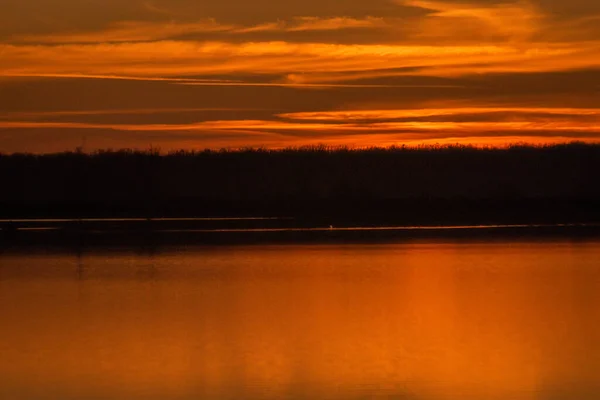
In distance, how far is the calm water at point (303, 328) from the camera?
10.2 metres

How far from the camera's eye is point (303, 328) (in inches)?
522

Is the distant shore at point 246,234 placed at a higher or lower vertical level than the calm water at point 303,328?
lower

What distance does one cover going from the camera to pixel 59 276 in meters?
19.2

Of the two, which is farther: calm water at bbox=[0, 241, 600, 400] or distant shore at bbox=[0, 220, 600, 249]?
distant shore at bbox=[0, 220, 600, 249]

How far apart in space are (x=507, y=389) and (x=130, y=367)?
3329 mm

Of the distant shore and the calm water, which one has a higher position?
the calm water

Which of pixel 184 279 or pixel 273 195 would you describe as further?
pixel 273 195

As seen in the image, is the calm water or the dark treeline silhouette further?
the dark treeline silhouette

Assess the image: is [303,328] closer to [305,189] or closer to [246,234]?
[246,234]

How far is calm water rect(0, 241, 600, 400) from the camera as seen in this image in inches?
400

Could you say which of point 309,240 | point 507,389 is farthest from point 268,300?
point 309,240

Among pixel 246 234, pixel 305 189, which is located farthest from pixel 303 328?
pixel 305 189

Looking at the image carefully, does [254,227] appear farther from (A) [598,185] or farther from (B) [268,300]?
(A) [598,185]

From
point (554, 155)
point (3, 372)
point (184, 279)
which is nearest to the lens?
point (3, 372)
